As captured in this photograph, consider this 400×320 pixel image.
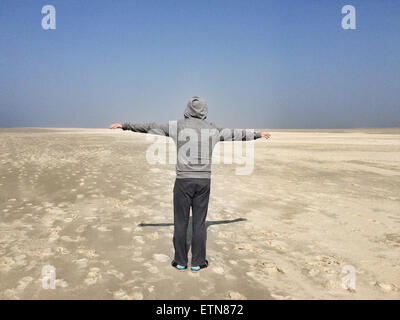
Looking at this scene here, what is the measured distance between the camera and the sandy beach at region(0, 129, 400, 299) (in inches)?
140

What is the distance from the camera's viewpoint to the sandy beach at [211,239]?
140 inches

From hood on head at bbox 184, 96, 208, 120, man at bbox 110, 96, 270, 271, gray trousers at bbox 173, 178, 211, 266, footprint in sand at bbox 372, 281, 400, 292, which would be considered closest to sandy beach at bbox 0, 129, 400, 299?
footprint in sand at bbox 372, 281, 400, 292

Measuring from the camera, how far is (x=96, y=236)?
5129 millimetres

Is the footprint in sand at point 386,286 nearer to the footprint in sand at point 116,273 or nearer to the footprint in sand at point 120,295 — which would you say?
the footprint in sand at point 120,295

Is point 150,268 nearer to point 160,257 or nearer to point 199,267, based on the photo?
point 160,257

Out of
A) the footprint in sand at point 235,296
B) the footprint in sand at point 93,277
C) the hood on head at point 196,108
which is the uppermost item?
the hood on head at point 196,108

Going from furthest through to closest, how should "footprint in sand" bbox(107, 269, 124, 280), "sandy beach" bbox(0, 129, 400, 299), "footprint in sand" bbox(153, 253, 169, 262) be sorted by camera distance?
"footprint in sand" bbox(153, 253, 169, 262)
"footprint in sand" bbox(107, 269, 124, 280)
"sandy beach" bbox(0, 129, 400, 299)

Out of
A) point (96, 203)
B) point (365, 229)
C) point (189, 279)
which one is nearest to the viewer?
point (189, 279)

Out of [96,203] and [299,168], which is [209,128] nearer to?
[96,203]

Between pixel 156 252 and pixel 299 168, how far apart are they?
10661 mm

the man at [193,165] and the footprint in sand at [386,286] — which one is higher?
the man at [193,165]

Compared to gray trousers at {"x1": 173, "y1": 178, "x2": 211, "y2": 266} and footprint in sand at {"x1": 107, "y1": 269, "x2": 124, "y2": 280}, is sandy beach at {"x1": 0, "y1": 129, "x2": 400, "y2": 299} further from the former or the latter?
gray trousers at {"x1": 173, "y1": 178, "x2": 211, "y2": 266}

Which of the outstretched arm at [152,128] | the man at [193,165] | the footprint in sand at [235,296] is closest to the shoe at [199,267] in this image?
the man at [193,165]
